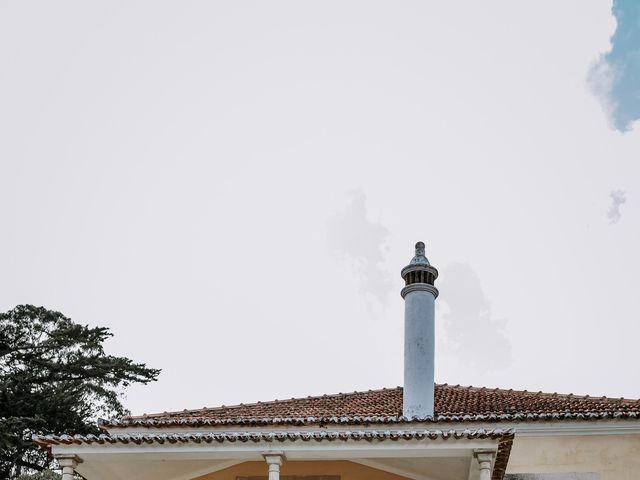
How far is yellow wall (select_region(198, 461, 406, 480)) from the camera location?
13.2 metres

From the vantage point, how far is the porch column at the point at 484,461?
11.5 meters

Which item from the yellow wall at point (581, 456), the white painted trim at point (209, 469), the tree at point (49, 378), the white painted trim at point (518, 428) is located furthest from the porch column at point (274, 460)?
the tree at point (49, 378)

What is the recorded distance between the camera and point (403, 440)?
11836mm

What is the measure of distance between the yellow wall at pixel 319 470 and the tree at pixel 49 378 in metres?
17.0

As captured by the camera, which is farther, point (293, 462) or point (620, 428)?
point (620, 428)

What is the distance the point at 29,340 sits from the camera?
32906 mm

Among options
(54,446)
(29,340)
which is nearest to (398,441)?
(54,446)

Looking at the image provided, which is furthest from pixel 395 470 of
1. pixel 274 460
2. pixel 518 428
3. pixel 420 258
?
pixel 420 258

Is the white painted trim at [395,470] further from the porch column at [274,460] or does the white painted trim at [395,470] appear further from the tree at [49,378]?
the tree at [49,378]

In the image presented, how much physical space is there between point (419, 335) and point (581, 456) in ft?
11.3

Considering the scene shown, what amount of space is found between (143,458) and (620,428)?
300 inches

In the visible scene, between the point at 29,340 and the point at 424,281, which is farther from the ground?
the point at 29,340

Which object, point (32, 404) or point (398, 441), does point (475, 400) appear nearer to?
point (398, 441)

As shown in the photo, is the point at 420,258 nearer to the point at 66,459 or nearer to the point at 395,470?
the point at 395,470
